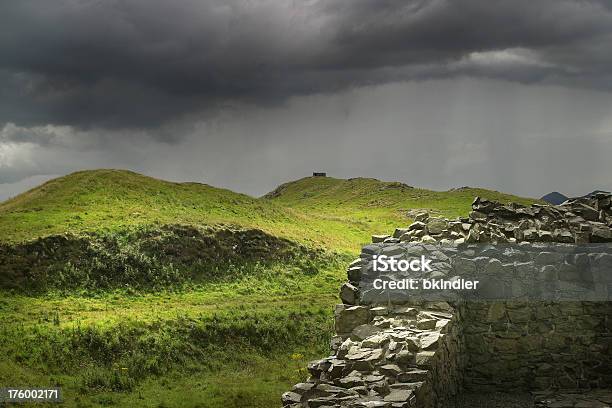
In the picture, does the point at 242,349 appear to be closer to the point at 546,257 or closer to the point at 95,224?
the point at 546,257

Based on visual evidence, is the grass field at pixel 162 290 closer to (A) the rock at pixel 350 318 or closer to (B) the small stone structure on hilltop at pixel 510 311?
(A) the rock at pixel 350 318

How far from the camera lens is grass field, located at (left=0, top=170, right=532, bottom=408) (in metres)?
24.5

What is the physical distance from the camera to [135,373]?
81.5ft

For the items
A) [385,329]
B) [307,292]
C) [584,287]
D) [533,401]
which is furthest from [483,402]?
[307,292]

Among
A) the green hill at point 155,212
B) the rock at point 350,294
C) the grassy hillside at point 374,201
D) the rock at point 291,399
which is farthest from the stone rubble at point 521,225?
the grassy hillside at point 374,201

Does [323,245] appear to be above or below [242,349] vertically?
above

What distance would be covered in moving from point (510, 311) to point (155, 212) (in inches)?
1433

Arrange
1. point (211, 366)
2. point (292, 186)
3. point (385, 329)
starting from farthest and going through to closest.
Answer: point (292, 186), point (211, 366), point (385, 329)

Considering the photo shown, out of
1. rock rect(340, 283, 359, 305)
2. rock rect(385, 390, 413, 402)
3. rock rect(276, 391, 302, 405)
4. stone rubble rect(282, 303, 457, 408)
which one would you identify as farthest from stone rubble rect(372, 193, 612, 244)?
rock rect(276, 391, 302, 405)

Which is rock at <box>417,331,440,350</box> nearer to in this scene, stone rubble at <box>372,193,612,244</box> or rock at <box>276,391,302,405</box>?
rock at <box>276,391,302,405</box>

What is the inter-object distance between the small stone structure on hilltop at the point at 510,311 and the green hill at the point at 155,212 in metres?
30.5

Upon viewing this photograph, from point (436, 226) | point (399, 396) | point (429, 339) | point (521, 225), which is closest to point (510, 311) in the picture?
point (521, 225)

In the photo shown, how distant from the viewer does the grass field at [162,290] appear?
965 inches

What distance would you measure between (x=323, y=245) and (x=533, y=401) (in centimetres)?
3442
